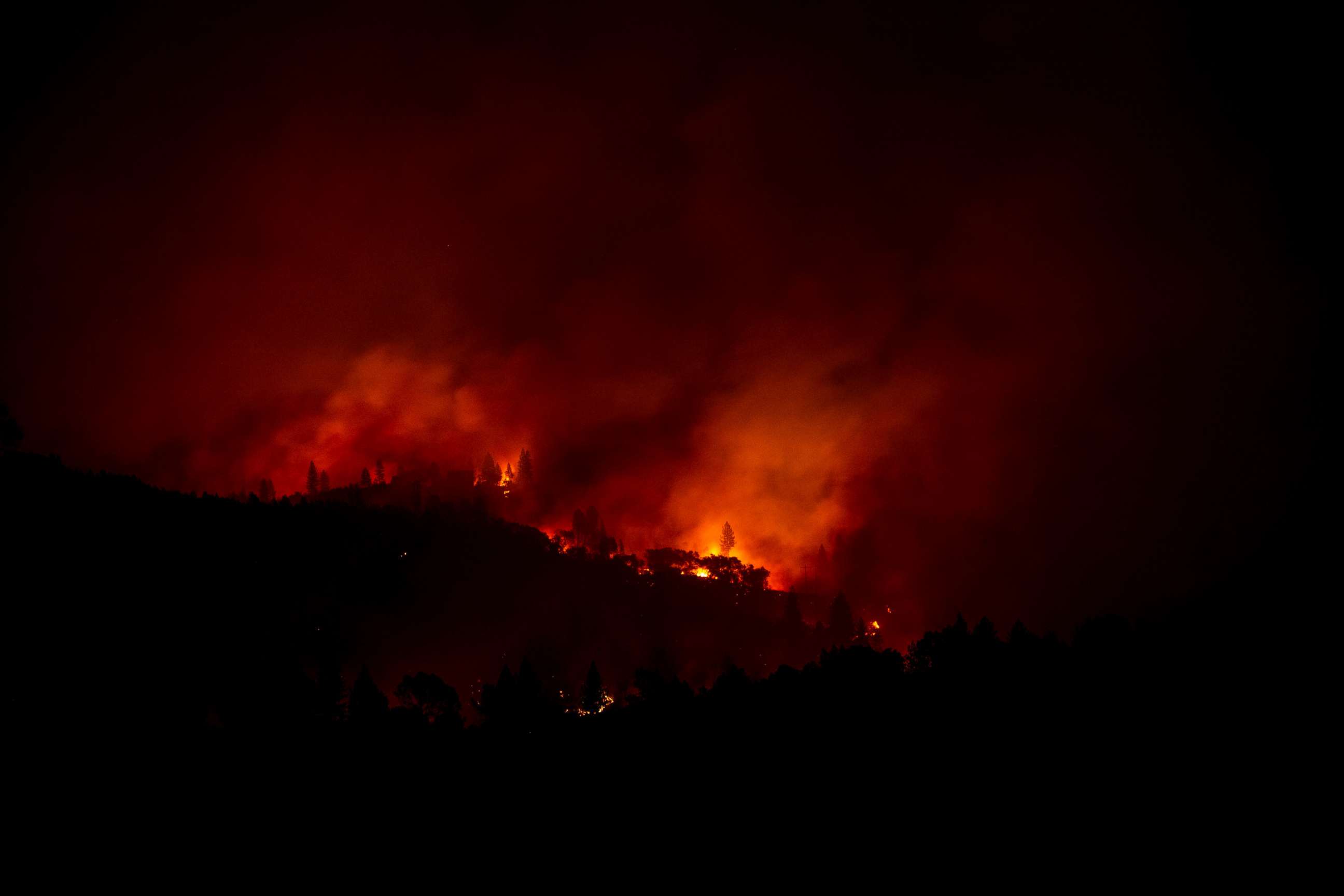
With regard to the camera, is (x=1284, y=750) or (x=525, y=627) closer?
(x=1284, y=750)

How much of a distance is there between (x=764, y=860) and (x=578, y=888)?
9.70 metres

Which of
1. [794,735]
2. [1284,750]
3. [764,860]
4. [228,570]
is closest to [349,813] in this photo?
[764,860]

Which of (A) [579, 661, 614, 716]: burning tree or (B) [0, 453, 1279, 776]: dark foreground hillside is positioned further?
(A) [579, 661, 614, 716]: burning tree

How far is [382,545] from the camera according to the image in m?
144

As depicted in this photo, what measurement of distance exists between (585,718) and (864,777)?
31.7m

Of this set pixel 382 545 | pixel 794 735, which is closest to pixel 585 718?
pixel 794 735

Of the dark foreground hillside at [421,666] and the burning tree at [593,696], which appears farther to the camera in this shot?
the burning tree at [593,696]

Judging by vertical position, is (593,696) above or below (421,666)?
below

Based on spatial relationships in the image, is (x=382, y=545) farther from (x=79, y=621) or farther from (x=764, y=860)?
(x=764, y=860)

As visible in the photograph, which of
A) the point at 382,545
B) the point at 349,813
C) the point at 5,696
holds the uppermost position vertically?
the point at 382,545

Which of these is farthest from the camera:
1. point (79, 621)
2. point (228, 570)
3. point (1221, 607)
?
point (1221, 607)

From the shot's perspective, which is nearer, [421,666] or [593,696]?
[593,696]

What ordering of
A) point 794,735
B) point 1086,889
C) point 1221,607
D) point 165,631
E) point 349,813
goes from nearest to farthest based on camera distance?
point 1086,889 < point 349,813 < point 794,735 < point 165,631 < point 1221,607

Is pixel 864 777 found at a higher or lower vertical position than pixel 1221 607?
lower
